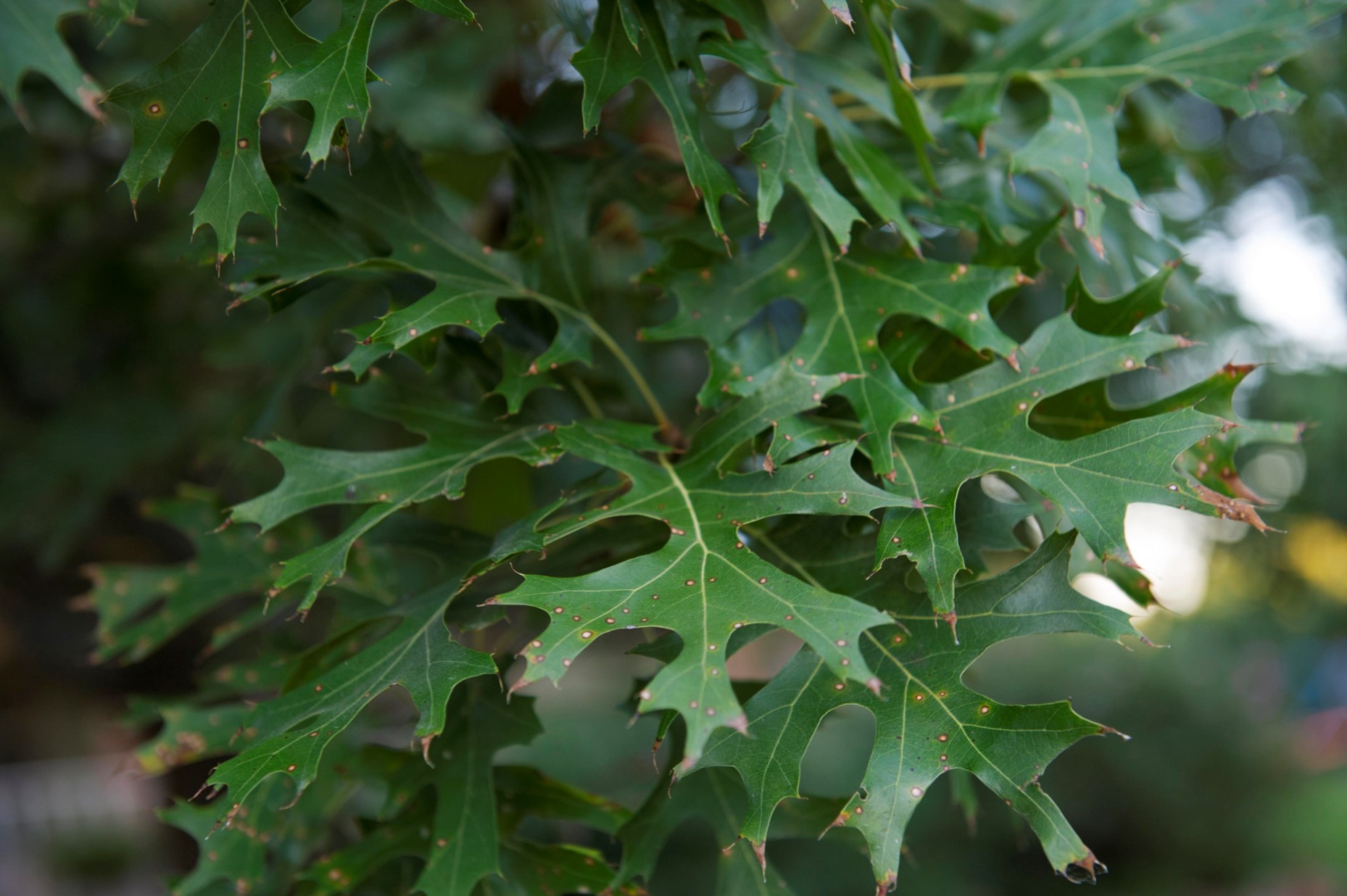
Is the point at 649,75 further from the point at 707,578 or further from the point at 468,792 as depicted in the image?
the point at 468,792

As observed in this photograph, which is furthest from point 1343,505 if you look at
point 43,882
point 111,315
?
point 43,882

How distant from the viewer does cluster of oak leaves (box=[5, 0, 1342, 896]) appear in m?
0.91

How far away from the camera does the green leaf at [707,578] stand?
2.61 feet

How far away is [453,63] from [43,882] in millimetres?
5814

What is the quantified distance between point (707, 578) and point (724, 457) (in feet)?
0.53

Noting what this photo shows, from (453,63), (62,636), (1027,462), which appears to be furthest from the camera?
(62,636)

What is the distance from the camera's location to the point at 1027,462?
3.32 ft

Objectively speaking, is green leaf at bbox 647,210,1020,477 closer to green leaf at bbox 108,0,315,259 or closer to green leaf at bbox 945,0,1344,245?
green leaf at bbox 945,0,1344,245

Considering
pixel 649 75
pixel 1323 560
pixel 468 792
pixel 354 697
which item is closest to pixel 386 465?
pixel 354 697

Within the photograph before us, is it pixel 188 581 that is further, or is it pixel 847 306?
pixel 188 581

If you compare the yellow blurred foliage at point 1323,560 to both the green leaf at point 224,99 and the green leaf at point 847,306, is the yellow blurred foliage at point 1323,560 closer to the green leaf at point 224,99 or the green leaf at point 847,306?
the green leaf at point 847,306

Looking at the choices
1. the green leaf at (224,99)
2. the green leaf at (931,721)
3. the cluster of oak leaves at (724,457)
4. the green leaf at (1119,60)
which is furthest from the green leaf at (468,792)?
the green leaf at (1119,60)

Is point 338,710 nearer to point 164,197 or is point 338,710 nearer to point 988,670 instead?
point 164,197

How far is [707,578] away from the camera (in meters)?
0.92
